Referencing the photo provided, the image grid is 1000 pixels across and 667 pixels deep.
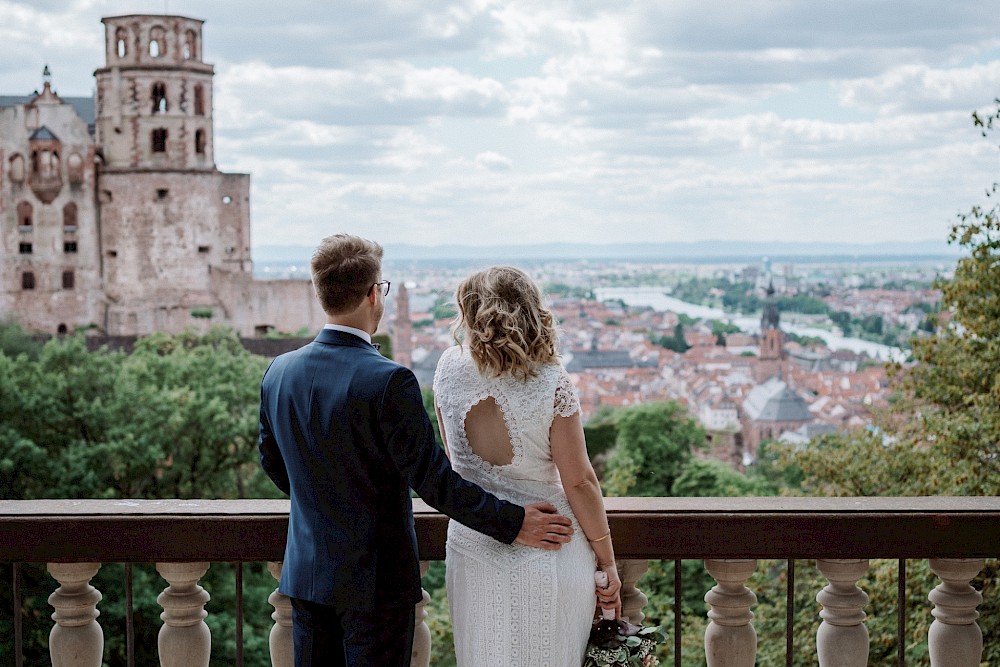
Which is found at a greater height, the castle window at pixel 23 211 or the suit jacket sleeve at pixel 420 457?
the castle window at pixel 23 211

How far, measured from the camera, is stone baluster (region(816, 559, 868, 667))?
2.65 m

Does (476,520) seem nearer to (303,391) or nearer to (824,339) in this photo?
(303,391)

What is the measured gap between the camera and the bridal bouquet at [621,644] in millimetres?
2426

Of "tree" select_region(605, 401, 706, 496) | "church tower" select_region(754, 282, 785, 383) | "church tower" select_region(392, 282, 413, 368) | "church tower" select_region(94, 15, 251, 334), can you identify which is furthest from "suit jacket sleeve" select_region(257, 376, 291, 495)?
A: "church tower" select_region(754, 282, 785, 383)

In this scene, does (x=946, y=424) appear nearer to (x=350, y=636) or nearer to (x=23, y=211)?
(x=350, y=636)

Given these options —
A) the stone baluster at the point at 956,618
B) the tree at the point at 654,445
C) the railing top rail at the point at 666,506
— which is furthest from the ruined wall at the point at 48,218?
the stone baluster at the point at 956,618

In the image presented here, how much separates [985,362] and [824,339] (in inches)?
2849

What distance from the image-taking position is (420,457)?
2.31 meters

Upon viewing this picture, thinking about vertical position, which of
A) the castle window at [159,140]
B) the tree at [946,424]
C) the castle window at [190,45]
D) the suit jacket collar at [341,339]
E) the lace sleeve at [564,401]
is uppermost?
the castle window at [190,45]

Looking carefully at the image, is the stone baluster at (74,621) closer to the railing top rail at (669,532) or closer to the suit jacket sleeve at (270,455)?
the railing top rail at (669,532)

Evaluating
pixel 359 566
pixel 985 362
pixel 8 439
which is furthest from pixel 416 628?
pixel 8 439

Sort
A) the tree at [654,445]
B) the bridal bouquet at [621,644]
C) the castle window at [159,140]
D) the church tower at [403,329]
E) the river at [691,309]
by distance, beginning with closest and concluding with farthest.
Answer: the bridal bouquet at [621,644] → the tree at [654,445] → the castle window at [159,140] → the church tower at [403,329] → the river at [691,309]

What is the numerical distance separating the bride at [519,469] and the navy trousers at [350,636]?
0.20 m

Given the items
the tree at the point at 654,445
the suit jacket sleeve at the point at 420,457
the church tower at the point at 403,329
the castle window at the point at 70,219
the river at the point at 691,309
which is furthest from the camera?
the river at the point at 691,309
